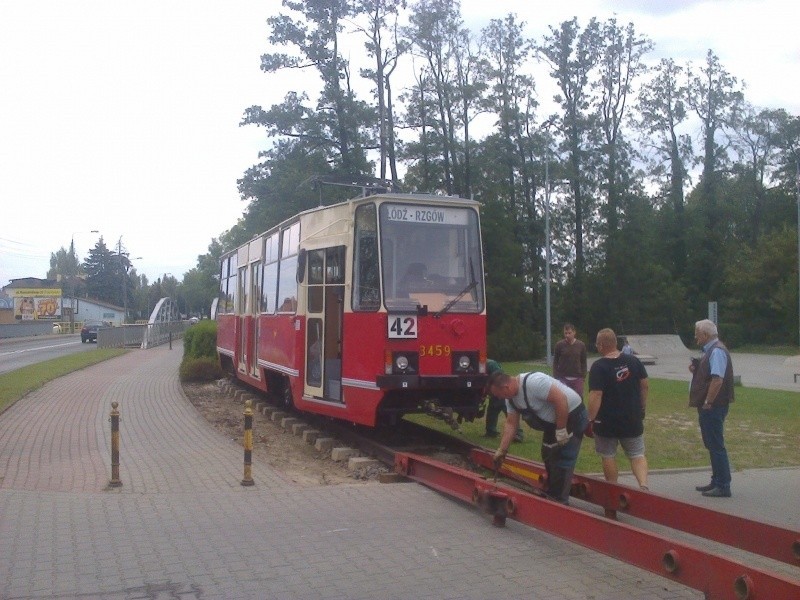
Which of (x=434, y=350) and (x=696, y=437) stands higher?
(x=434, y=350)

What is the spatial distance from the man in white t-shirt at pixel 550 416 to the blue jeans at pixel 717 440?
1.88m

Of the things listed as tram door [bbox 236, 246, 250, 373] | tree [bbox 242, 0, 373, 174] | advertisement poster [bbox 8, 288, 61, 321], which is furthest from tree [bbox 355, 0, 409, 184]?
advertisement poster [bbox 8, 288, 61, 321]

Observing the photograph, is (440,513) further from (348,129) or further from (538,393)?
(348,129)

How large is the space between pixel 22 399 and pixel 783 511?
53.2 ft

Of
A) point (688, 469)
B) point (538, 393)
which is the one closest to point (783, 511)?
point (688, 469)

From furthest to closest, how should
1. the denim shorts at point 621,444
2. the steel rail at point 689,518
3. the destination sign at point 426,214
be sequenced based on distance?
1. the destination sign at point 426,214
2. the denim shorts at point 621,444
3. the steel rail at point 689,518

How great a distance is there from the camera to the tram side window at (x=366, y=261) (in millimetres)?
11188

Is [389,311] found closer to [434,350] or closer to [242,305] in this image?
[434,350]

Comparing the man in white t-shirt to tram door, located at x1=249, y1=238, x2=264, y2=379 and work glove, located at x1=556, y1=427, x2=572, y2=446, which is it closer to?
work glove, located at x1=556, y1=427, x2=572, y2=446

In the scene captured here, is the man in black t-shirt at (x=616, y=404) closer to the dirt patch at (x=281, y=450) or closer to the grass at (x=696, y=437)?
the grass at (x=696, y=437)

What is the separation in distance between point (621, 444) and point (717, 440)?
1.25m

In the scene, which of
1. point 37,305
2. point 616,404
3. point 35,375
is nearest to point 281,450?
point 616,404

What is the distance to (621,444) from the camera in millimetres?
8500

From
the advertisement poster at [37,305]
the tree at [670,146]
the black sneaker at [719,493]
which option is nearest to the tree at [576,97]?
the tree at [670,146]
